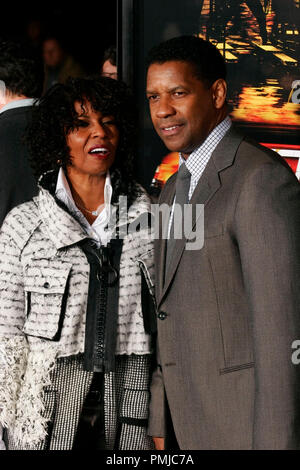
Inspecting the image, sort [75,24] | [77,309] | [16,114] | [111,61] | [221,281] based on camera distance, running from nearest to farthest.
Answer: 1. [221,281]
2. [77,309]
3. [16,114]
4. [111,61]
5. [75,24]

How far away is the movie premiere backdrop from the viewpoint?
3.06 m

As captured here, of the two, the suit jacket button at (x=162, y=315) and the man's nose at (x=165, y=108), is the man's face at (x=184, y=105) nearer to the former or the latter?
the man's nose at (x=165, y=108)

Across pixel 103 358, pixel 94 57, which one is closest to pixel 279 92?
pixel 103 358

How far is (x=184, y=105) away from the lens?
7.12 ft

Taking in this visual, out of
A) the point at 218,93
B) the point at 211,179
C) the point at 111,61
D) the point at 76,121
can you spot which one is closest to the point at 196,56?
the point at 218,93

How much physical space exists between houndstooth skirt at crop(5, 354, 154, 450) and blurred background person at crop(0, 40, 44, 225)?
1.05 metres

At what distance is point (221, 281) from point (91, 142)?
0.75m

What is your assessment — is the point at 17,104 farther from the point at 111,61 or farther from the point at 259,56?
the point at 259,56

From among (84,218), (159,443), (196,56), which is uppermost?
(196,56)

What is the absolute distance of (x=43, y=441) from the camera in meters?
2.35

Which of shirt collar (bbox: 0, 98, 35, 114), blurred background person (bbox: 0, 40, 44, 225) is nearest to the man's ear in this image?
blurred background person (bbox: 0, 40, 44, 225)

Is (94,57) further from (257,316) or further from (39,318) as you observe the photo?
(257,316)

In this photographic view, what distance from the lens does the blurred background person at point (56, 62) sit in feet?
21.9

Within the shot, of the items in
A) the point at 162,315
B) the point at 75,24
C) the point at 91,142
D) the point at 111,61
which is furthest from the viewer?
the point at 75,24
